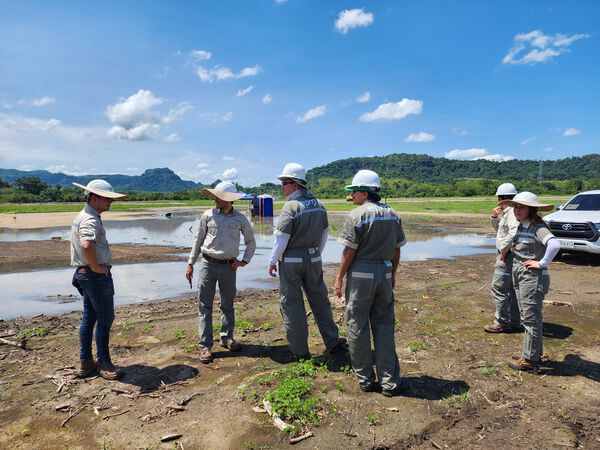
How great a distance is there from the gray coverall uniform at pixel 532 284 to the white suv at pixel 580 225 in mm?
8260

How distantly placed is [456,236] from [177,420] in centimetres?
2069

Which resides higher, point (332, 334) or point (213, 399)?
point (332, 334)

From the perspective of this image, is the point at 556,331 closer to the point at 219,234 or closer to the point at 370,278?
the point at 370,278

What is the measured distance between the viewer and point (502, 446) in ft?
11.1

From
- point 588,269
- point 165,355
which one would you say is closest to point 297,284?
point 165,355

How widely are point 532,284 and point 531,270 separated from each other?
17 cm

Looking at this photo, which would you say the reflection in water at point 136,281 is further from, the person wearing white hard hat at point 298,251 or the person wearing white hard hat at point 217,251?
the person wearing white hard hat at point 298,251

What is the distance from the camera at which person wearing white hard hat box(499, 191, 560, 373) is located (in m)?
4.61

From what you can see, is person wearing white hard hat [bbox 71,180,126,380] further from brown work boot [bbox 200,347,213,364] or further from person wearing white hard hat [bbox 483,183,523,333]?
person wearing white hard hat [bbox 483,183,523,333]

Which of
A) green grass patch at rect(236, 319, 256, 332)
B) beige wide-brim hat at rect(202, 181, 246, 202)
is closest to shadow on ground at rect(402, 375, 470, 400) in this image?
green grass patch at rect(236, 319, 256, 332)

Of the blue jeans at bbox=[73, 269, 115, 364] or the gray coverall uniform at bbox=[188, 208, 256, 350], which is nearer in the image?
the blue jeans at bbox=[73, 269, 115, 364]

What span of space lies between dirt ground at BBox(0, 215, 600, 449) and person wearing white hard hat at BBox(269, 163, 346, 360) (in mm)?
591

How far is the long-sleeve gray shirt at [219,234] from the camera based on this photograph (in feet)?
17.0

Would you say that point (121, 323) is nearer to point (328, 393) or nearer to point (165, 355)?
point (165, 355)
